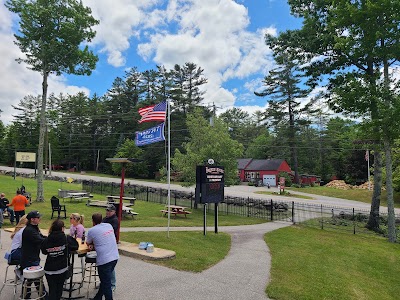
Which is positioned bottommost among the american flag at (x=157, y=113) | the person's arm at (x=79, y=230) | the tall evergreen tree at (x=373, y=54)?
the person's arm at (x=79, y=230)

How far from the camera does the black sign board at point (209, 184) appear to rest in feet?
46.2

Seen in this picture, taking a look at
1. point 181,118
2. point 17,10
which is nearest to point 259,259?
point 17,10

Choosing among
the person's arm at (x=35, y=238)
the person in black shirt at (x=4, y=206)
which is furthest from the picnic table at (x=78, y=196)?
the person's arm at (x=35, y=238)

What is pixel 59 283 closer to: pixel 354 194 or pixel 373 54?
pixel 373 54

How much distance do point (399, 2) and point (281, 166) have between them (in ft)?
139

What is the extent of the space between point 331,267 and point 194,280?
17.0 ft

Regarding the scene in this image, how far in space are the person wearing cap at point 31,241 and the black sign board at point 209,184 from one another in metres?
8.81

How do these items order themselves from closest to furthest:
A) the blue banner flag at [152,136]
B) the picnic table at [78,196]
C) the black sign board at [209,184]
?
the blue banner flag at [152,136], the black sign board at [209,184], the picnic table at [78,196]

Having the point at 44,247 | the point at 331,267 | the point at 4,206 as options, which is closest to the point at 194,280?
the point at 44,247

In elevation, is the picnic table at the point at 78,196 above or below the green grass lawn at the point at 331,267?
above

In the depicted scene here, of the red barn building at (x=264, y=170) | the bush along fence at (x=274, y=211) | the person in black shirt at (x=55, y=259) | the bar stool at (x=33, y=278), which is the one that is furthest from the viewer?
the red barn building at (x=264, y=170)

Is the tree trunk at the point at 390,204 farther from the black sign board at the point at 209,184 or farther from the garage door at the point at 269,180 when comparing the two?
the garage door at the point at 269,180

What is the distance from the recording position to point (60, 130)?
2963 inches

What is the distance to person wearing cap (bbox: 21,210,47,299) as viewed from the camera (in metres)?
5.61
